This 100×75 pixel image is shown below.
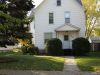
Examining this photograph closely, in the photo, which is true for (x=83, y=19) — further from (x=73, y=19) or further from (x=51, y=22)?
(x=51, y=22)

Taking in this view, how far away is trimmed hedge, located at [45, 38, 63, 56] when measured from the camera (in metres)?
40.6

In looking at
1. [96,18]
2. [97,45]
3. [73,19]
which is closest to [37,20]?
[73,19]

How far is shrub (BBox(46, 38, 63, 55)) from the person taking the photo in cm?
4055

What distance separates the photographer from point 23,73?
72.2 feet

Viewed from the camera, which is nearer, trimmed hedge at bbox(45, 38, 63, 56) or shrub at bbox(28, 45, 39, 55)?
trimmed hedge at bbox(45, 38, 63, 56)

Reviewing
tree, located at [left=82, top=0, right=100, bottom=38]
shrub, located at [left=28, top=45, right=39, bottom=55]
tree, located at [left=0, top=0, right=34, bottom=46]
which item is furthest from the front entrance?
tree, located at [left=82, top=0, right=100, bottom=38]

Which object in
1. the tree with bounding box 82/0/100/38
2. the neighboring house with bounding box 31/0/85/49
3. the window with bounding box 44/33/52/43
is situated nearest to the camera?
the neighboring house with bounding box 31/0/85/49

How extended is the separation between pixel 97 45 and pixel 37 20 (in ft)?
42.9

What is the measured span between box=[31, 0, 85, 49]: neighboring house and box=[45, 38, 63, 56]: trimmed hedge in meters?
4.07

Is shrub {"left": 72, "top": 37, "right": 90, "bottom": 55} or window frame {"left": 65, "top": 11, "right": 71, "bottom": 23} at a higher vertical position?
window frame {"left": 65, "top": 11, "right": 71, "bottom": 23}

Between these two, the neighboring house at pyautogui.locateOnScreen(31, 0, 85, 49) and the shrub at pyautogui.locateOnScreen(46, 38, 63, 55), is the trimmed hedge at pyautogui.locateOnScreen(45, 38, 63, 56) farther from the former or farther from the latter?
the neighboring house at pyautogui.locateOnScreen(31, 0, 85, 49)

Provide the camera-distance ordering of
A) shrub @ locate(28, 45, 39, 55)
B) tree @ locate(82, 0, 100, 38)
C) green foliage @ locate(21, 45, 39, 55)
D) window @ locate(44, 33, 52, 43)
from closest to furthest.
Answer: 1. shrub @ locate(28, 45, 39, 55)
2. green foliage @ locate(21, 45, 39, 55)
3. window @ locate(44, 33, 52, 43)
4. tree @ locate(82, 0, 100, 38)

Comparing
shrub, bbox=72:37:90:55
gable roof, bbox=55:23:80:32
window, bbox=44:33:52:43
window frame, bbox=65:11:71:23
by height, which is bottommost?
shrub, bbox=72:37:90:55

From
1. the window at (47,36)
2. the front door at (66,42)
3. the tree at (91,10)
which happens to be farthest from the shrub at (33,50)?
the tree at (91,10)
